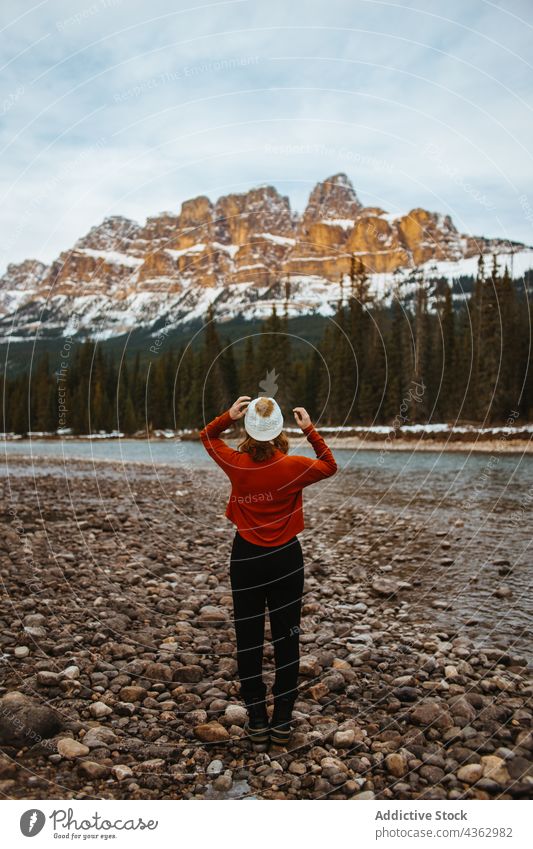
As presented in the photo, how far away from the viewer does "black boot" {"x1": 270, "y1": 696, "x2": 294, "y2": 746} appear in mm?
3920

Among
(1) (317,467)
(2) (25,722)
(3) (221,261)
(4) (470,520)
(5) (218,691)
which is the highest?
(3) (221,261)

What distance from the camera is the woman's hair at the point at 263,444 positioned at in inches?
161

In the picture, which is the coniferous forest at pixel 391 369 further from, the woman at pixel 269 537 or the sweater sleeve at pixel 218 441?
the woman at pixel 269 537

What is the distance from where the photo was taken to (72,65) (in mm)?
6102

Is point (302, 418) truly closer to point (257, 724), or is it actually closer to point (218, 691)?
point (257, 724)

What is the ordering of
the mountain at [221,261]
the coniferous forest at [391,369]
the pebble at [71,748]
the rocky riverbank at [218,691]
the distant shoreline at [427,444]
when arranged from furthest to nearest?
the coniferous forest at [391,369] < the distant shoreline at [427,444] < the mountain at [221,261] < the pebble at [71,748] < the rocky riverbank at [218,691]

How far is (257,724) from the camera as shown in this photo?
4059 millimetres

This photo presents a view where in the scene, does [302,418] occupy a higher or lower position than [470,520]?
higher

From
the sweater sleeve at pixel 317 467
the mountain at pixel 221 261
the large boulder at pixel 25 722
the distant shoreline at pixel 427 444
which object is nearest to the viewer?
the large boulder at pixel 25 722

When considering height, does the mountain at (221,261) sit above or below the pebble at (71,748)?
above

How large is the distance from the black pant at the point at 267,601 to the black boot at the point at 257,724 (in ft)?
0.18

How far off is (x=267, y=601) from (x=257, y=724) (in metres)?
0.83

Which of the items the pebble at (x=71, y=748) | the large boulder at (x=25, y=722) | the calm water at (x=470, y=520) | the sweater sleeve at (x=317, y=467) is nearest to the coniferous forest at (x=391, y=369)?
the calm water at (x=470, y=520)

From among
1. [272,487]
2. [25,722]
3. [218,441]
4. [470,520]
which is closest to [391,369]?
[470,520]
